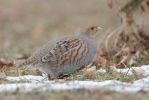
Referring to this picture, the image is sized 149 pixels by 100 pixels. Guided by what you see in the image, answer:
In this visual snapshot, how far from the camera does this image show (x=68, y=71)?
542 centimetres

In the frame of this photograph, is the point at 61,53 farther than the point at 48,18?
No

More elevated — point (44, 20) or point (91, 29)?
point (44, 20)

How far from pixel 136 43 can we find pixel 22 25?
21.1 ft

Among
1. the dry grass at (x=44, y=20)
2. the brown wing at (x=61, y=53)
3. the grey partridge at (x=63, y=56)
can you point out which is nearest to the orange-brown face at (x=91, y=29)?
the grey partridge at (x=63, y=56)

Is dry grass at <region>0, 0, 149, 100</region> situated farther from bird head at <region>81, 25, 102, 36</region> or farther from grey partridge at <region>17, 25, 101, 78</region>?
grey partridge at <region>17, 25, 101, 78</region>

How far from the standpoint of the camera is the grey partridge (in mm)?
5363

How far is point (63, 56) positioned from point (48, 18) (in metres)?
9.30

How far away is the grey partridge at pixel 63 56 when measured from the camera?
536cm

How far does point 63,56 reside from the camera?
536cm

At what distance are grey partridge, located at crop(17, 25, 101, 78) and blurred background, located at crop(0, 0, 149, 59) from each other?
4.43 metres

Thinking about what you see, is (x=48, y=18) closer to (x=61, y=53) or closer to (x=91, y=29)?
(x=91, y=29)

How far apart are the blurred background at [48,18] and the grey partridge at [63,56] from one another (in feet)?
14.5

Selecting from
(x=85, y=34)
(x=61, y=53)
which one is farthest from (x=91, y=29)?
(x=61, y=53)

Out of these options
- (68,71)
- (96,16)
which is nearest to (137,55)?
(68,71)
